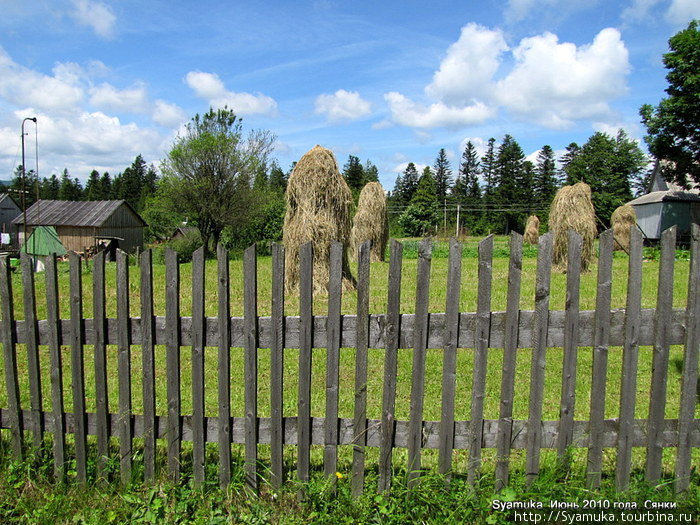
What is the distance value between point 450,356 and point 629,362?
994mm

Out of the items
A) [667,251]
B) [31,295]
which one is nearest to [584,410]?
[667,251]

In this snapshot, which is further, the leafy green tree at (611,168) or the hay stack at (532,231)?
the leafy green tree at (611,168)

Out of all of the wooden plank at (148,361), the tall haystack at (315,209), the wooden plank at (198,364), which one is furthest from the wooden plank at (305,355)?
the tall haystack at (315,209)

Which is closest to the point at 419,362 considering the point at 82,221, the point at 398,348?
the point at 398,348

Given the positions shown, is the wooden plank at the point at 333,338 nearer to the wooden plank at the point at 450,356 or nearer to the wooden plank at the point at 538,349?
the wooden plank at the point at 450,356

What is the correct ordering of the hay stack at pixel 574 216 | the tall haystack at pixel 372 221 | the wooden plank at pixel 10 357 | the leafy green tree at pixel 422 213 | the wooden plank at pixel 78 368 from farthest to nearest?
the leafy green tree at pixel 422 213 < the tall haystack at pixel 372 221 < the hay stack at pixel 574 216 < the wooden plank at pixel 10 357 < the wooden plank at pixel 78 368

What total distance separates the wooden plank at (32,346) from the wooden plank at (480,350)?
100.0 inches

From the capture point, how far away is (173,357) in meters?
2.68

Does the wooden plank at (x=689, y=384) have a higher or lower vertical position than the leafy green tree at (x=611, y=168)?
lower

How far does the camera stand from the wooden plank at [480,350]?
98.3 inches

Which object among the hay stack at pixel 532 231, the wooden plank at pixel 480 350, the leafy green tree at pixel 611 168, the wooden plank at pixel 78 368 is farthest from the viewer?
the leafy green tree at pixel 611 168

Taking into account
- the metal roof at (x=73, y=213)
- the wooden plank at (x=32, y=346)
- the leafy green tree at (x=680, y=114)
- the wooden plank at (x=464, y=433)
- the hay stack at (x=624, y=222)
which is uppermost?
the leafy green tree at (x=680, y=114)

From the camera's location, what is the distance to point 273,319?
2.58m

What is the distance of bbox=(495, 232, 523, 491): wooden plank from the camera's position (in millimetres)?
2521
